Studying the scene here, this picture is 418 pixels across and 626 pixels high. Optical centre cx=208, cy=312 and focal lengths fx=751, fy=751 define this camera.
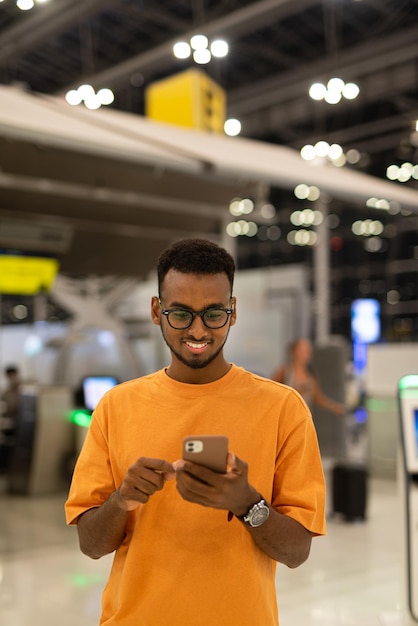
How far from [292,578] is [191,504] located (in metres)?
4.13

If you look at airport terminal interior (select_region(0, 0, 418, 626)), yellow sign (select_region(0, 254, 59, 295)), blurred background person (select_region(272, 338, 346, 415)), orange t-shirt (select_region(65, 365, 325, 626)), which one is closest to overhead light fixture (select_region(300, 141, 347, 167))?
airport terminal interior (select_region(0, 0, 418, 626))

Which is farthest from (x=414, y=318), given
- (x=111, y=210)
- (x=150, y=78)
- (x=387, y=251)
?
(x=111, y=210)

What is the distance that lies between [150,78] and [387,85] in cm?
500

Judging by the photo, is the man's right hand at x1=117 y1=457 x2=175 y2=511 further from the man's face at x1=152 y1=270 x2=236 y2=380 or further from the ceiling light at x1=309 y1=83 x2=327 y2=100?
the ceiling light at x1=309 y1=83 x2=327 y2=100

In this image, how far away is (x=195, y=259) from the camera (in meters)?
1.58

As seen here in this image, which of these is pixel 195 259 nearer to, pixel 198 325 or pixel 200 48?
pixel 198 325

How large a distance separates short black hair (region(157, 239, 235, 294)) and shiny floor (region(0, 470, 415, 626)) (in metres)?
3.03

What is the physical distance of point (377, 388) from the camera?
10.1m

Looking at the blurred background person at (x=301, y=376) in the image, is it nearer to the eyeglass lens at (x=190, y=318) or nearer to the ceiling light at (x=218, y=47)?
the ceiling light at (x=218, y=47)

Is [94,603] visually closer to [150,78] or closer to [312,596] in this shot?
[312,596]

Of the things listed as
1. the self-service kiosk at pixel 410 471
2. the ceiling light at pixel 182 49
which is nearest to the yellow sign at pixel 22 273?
the ceiling light at pixel 182 49

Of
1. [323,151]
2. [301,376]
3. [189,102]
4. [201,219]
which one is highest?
[189,102]

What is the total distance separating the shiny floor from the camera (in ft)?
14.9

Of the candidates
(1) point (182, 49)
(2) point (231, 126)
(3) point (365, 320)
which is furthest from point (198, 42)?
(3) point (365, 320)
